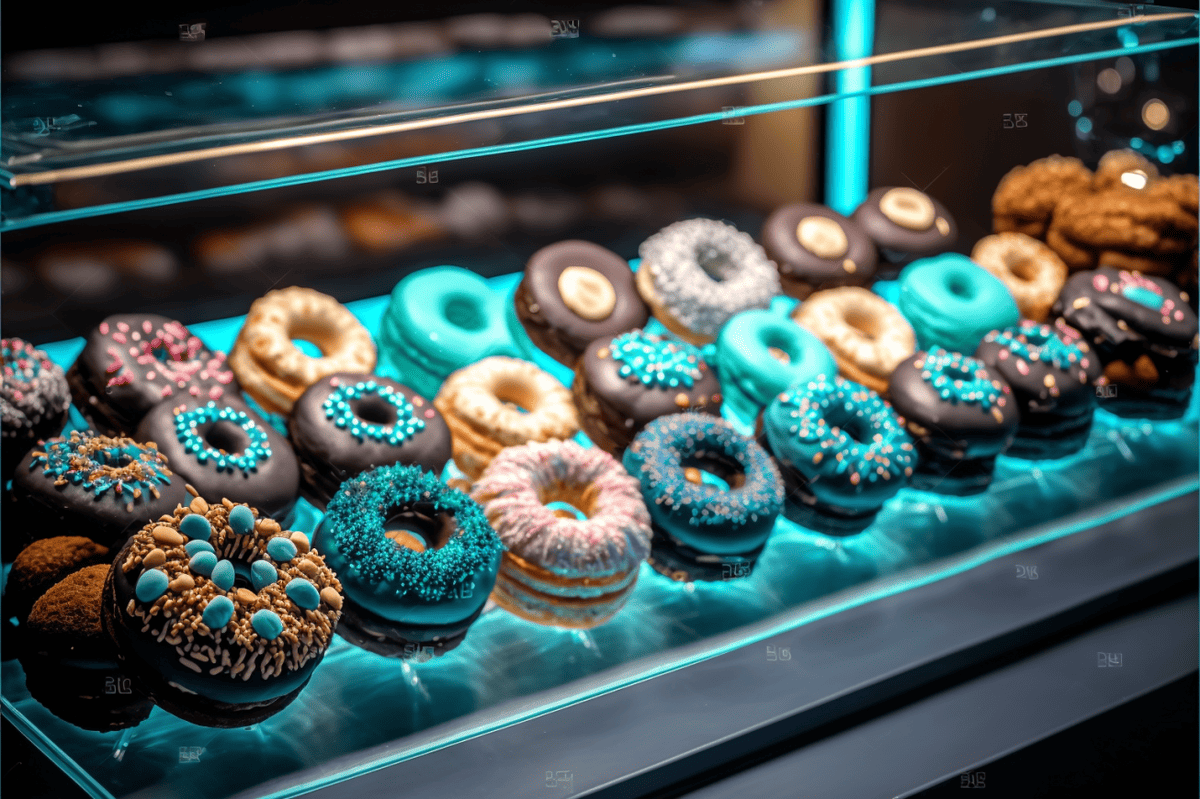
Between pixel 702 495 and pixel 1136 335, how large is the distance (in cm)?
161

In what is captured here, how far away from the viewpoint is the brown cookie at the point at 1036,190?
3658mm

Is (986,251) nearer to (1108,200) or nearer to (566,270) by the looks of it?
(1108,200)

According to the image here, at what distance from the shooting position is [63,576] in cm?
199

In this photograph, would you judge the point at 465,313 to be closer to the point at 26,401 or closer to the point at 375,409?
the point at 375,409

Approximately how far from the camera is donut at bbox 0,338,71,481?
2.20 m

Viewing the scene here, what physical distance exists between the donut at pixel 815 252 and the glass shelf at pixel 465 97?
0.54 meters

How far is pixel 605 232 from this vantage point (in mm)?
3490

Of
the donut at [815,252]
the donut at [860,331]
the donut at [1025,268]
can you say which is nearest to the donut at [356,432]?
the donut at [860,331]

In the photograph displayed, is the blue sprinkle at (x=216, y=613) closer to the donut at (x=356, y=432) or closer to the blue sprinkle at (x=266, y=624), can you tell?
the blue sprinkle at (x=266, y=624)

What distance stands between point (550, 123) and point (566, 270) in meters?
0.81

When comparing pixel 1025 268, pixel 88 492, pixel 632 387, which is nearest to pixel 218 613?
pixel 88 492

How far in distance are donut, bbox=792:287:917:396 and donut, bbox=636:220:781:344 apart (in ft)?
0.51

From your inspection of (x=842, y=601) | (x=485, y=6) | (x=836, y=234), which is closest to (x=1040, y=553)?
(x=842, y=601)

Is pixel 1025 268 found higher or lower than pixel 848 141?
lower
